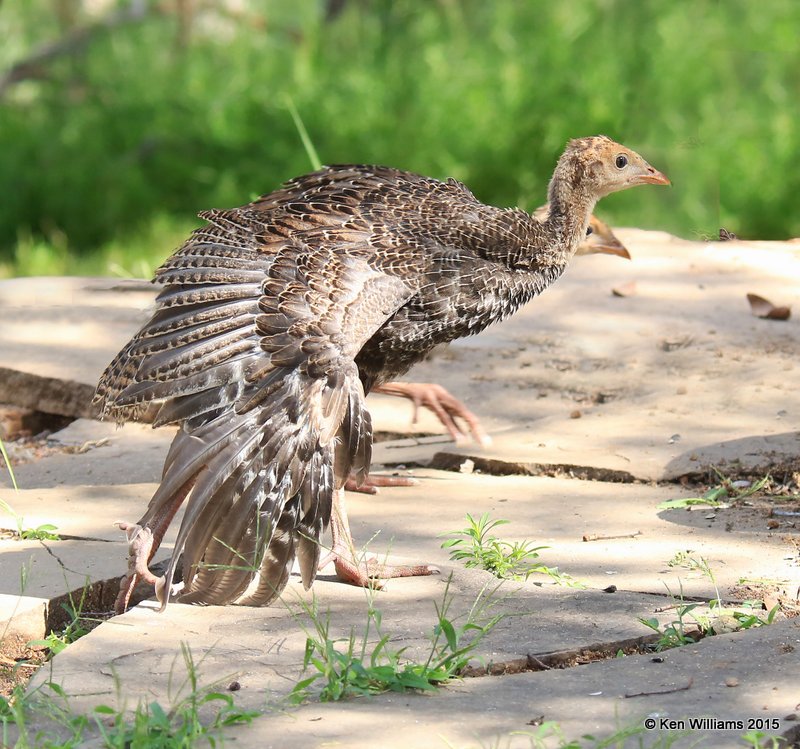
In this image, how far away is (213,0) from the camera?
15.2 m

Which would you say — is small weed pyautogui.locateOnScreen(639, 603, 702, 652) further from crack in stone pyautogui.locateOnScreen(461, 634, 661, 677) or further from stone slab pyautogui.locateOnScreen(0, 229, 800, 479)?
stone slab pyautogui.locateOnScreen(0, 229, 800, 479)

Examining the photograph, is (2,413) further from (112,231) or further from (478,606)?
(112,231)

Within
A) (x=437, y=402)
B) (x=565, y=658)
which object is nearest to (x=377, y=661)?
(x=565, y=658)

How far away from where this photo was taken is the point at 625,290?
7.16 m

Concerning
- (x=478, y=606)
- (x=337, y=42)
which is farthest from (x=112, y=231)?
(x=478, y=606)

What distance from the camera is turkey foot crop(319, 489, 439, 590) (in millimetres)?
3998

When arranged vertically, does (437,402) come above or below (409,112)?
below

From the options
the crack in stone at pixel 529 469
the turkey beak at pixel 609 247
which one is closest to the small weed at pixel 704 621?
the crack in stone at pixel 529 469

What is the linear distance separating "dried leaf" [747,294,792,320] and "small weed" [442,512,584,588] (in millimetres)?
2846

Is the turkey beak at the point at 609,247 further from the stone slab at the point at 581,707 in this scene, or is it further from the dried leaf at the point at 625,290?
the stone slab at the point at 581,707

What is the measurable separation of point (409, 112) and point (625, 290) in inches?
184

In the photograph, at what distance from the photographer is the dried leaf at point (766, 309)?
6629mm

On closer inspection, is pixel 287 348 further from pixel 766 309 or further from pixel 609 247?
pixel 766 309

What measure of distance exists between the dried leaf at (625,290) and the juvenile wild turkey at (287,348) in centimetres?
242
